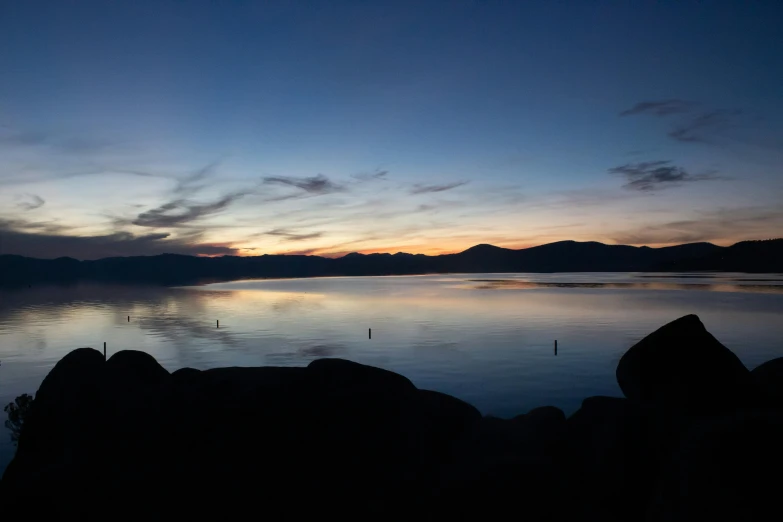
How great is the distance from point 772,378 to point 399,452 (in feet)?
36.9

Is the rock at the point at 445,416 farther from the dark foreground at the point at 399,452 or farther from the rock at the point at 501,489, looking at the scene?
the rock at the point at 501,489

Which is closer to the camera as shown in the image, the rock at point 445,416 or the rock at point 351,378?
the rock at point 351,378

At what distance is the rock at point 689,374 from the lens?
12.1 meters

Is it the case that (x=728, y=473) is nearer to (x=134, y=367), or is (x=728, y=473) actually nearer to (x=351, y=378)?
(x=351, y=378)

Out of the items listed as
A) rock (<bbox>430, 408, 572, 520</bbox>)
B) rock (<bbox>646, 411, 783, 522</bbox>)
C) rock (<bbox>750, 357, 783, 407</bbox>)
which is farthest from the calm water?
rock (<bbox>646, 411, 783, 522</bbox>)

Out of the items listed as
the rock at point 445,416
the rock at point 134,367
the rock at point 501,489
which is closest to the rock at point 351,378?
the rock at point 445,416

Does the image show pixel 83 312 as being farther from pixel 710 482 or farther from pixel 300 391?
pixel 710 482

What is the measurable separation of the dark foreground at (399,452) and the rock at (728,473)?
18mm

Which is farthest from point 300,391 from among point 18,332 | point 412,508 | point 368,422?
point 18,332

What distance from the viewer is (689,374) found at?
12.4 meters

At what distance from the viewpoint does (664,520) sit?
301 inches

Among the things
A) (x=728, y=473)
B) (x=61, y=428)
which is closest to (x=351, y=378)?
(x=728, y=473)

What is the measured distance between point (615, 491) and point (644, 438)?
1266mm

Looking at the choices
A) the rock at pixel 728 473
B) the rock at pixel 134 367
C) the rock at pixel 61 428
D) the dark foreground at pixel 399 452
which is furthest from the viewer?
the rock at pixel 134 367
